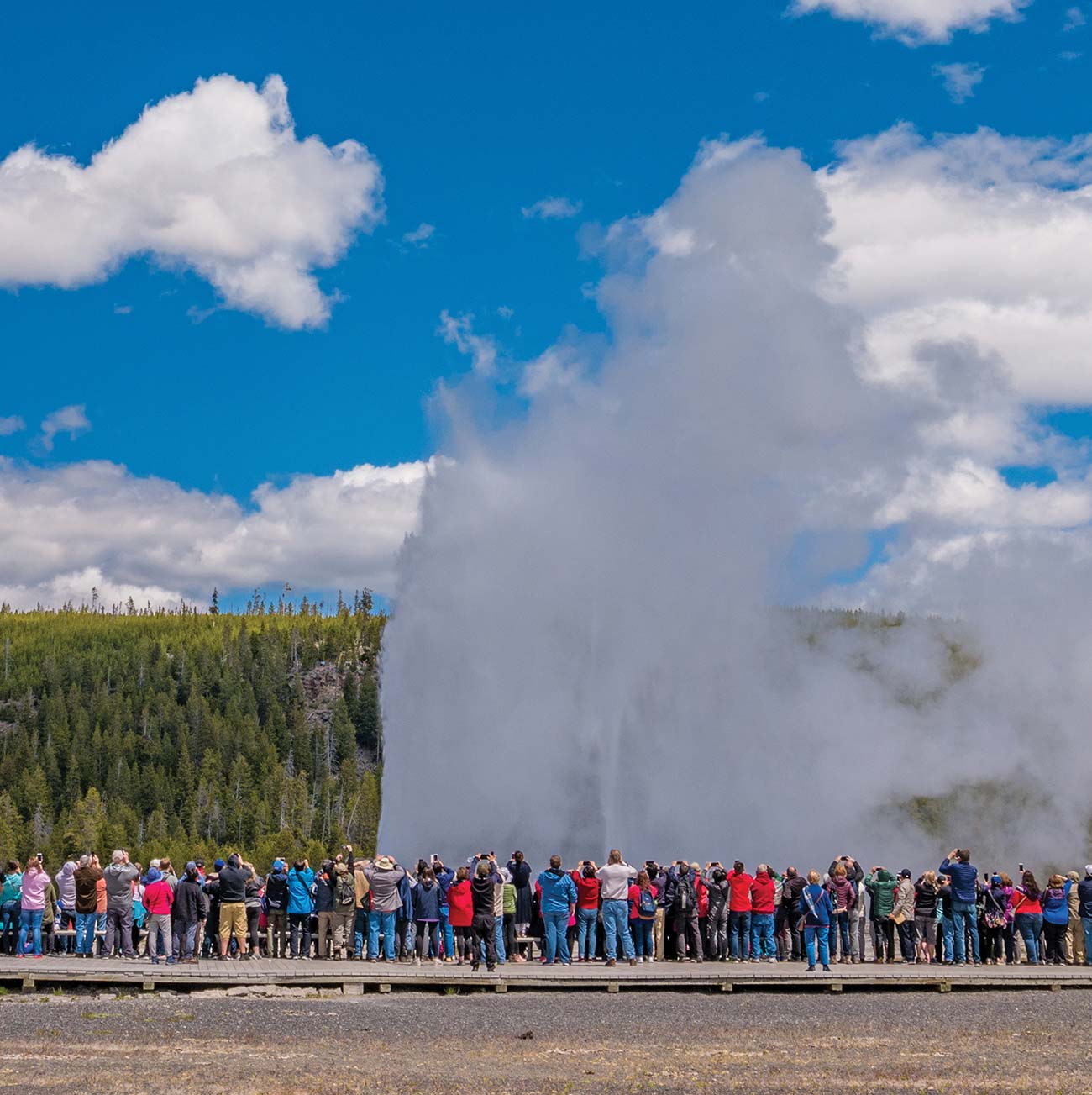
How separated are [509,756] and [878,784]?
1609 cm

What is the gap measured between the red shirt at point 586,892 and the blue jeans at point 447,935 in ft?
6.00

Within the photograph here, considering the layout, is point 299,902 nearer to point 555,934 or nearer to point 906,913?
point 555,934

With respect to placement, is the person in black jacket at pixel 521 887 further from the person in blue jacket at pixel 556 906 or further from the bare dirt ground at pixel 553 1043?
the bare dirt ground at pixel 553 1043

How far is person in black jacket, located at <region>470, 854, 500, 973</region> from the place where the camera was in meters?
20.3

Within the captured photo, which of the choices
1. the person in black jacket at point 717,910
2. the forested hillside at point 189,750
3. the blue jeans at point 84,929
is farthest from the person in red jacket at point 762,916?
the forested hillside at point 189,750

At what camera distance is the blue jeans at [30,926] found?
72.6ft

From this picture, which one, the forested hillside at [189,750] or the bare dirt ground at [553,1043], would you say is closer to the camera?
the bare dirt ground at [553,1043]

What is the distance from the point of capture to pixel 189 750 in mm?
149500

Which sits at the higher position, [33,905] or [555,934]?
[33,905]

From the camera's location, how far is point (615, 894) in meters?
21.2

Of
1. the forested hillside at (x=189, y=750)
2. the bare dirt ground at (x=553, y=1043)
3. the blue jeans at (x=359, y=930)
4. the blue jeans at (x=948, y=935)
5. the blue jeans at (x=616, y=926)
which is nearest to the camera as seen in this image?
the bare dirt ground at (x=553, y=1043)

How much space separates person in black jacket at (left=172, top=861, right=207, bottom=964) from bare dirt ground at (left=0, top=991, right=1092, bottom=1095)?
2.10m

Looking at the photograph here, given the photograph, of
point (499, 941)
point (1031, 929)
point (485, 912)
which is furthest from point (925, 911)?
point (485, 912)

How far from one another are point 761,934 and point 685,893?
122 cm
